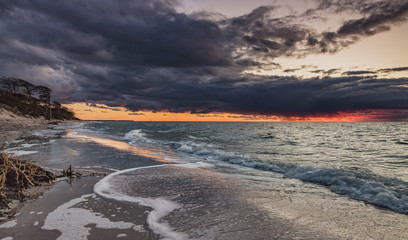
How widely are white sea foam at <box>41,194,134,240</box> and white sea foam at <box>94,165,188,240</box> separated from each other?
0.53 metres

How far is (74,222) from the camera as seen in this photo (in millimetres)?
4504

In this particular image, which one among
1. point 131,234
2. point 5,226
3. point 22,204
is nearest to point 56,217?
point 5,226

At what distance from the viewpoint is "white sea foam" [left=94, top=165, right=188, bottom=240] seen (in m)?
4.20

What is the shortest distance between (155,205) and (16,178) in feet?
12.9

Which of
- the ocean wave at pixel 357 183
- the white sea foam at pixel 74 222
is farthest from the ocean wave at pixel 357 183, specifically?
the white sea foam at pixel 74 222

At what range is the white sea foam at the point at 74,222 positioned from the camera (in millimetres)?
4074

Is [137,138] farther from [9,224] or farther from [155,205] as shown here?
[9,224]

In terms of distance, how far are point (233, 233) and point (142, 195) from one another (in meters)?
3.22

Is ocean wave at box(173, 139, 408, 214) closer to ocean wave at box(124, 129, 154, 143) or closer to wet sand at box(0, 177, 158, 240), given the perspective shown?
wet sand at box(0, 177, 158, 240)

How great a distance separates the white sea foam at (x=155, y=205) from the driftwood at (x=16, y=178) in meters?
1.69

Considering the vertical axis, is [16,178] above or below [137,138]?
above

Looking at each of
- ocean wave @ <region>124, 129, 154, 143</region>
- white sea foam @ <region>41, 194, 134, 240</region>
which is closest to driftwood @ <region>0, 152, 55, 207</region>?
white sea foam @ <region>41, 194, 134, 240</region>

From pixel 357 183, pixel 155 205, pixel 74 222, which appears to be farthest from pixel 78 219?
pixel 357 183

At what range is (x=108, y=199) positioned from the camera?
19.7ft
